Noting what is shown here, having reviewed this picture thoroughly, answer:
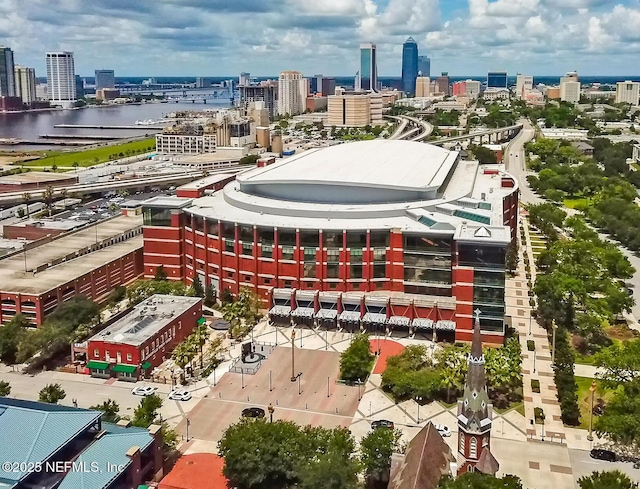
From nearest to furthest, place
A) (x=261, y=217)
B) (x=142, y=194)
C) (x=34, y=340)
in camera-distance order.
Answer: (x=34, y=340)
(x=261, y=217)
(x=142, y=194)

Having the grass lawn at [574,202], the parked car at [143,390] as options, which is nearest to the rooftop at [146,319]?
the parked car at [143,390]

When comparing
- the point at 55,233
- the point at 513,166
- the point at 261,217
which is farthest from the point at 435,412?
the point at 513,166

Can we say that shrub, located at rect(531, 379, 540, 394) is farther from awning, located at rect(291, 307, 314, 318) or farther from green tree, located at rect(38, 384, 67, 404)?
green tree, located at rect(38, 384, 67, 404)

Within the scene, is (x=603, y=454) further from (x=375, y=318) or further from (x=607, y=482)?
(x=375, y=318)

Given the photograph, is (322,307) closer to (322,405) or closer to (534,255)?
(322,405)

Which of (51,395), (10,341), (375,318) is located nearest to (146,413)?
(51,395)

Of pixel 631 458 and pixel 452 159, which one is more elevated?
pixel 452 159

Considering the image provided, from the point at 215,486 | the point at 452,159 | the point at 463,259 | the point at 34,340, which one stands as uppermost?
the point at 452,159
